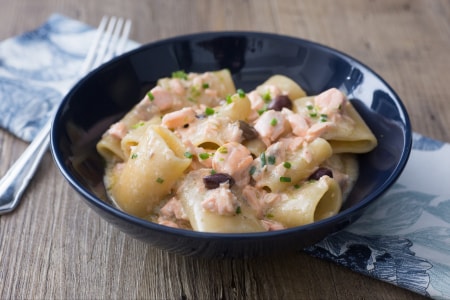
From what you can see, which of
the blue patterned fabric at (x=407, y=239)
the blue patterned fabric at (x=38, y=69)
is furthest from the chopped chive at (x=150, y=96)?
the blue patterned fabric at (x=407, y=239)

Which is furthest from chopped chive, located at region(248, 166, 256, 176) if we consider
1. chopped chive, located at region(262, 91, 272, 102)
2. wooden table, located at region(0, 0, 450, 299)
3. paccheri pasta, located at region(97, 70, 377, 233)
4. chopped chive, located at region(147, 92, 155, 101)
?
chopped chive, located at region(147, 92, 155, 101)

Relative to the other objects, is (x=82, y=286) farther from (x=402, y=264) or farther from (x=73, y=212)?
(x=402, y=264)

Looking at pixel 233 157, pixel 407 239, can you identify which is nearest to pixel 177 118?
pixel 233 157

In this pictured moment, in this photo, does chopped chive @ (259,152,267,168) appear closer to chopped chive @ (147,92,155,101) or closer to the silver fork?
chopped chive @ (147,92,155,101)

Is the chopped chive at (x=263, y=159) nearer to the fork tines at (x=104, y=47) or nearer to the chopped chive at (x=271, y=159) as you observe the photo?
the chopped chive at (x=271, y=159)

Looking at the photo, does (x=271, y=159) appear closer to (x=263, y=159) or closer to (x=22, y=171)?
(x=263, y=159)

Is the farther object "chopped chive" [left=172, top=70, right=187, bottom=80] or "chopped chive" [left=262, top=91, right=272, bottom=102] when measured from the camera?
"chopped chive" [left=172, top=70, right=187, bottom=80]

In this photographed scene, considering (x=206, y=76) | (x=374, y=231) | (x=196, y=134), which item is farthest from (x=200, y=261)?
(x=206, y=76)
